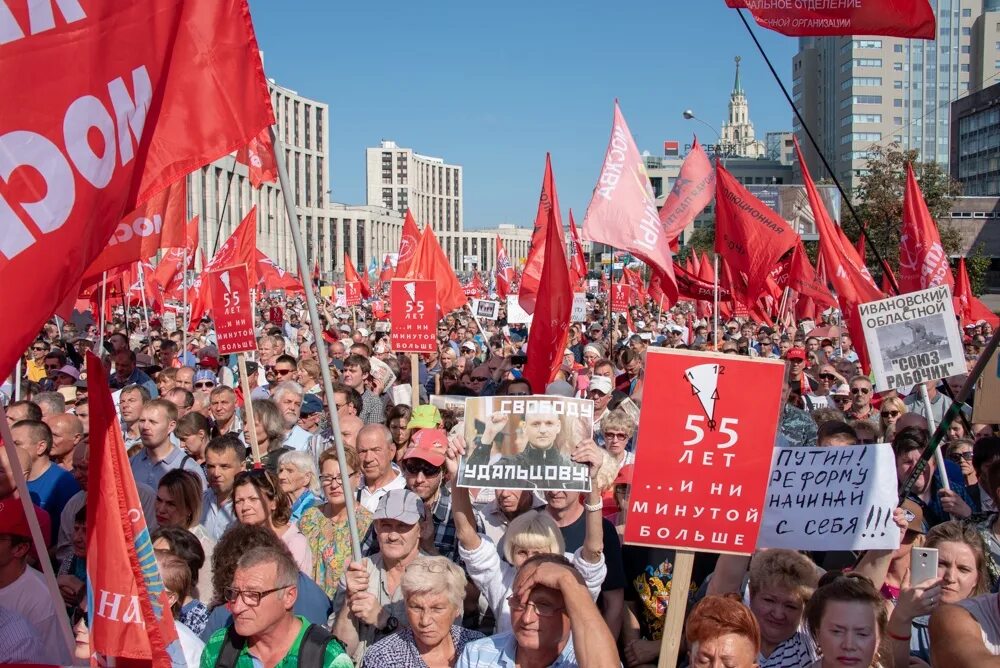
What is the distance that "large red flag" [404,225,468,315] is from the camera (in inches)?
623

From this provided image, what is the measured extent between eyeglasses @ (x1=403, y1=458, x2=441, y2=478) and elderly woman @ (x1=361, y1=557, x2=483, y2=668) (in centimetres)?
122

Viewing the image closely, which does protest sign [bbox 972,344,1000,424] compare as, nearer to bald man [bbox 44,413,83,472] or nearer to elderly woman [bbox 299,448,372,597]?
elderly woman [bbox 299,448,372,597]

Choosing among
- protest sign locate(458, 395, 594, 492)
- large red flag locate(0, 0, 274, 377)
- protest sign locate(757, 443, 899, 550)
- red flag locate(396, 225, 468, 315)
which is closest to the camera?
large red flag locate(0, 0, 274, 377)

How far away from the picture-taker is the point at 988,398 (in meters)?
5.73

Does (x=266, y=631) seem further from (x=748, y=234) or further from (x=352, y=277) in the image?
(x=352, y=277)

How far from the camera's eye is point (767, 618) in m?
4.08

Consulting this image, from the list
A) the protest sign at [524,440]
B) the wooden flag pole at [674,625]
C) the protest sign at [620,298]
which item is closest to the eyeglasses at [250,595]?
the protest sign at [524,440]

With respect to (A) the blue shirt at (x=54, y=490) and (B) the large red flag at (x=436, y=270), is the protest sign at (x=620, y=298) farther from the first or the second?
(A) the blue shirt at (x=54, y=490)

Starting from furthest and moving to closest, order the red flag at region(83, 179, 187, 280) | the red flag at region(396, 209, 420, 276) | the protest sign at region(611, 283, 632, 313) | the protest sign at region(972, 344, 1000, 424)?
the protest sign at region(611, 283, 632, 313) < the red flag at region(396, 209, 420, 276) < the protest sign at region(972, 344, 1000, 424) < the red flag at region(83, 179, 187, 280)

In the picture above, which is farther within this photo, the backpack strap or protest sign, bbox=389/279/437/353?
protest sign, bbox=389/279/437/353

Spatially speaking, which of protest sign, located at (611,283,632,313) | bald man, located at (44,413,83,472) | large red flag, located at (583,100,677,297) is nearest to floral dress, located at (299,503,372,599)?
bald man, located at (44,413,83,472)

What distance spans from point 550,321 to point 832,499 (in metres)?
4.28

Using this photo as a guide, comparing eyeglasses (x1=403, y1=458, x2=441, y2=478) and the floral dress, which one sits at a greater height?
eyeglasses (x1=403, y1=458, x2=441, y2=478)

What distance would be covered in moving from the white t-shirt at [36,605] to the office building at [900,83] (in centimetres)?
10710
